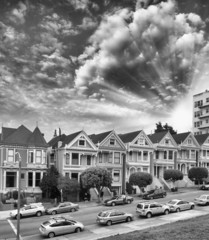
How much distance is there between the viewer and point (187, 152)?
71.1m

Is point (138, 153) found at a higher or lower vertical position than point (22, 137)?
lower

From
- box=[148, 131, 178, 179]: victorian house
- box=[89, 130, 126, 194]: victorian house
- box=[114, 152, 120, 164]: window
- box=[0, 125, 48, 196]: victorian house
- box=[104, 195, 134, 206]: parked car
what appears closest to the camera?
box=[104, 195, 134, 206]: parked car

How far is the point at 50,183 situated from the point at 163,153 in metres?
27.2

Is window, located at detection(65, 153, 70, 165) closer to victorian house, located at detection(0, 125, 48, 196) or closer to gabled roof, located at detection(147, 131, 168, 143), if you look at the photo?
victorian house, located at detection(0, 125, 48, 196)

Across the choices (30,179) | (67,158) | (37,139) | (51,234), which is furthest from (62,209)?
(37,139)

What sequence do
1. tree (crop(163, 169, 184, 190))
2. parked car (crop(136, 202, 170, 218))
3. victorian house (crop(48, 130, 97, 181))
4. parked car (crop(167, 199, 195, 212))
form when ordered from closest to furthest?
parked car (crop(136, 202, 170, 218)) → parked car (crop(167, 199, 195, 212)) → victorian house (crop(48, 130, 97, 181)) → tree (crop(163, 169, 184, 190))

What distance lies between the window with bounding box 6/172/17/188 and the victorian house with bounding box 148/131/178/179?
29.4m

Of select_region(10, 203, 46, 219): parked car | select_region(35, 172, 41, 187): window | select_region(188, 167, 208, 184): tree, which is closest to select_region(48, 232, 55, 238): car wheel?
select_region(10, 203, 46, 219): parked car

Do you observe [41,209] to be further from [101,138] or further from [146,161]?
[146,161]

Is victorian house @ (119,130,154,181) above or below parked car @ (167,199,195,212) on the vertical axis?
above

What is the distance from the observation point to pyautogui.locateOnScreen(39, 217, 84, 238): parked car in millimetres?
29281

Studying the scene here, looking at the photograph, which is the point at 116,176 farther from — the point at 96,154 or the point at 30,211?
the point at 30,211

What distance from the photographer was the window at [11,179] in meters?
52.5

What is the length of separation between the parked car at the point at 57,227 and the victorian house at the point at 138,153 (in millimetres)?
32451
